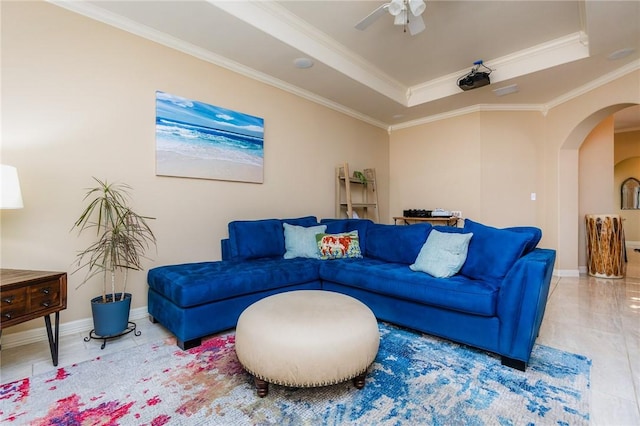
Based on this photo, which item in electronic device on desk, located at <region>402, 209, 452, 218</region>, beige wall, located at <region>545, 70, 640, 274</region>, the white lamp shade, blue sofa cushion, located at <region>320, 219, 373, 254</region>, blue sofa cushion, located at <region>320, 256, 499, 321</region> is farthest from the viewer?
electronic device on desk, located at <region>402, 209, 452, 218</region>

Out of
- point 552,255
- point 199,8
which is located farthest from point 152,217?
point 552,255

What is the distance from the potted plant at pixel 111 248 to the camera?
2.26 m

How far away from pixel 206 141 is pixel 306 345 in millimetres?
2561

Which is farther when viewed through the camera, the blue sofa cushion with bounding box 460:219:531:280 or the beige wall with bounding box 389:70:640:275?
the beige wall with bounding box 389:70:640:275

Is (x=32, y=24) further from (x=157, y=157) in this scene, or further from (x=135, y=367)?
(x=135, y=367)

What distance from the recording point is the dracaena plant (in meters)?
2.43

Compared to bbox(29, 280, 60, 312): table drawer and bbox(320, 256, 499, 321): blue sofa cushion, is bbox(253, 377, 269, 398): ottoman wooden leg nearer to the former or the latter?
bbox(320, 256, 499, 321): blue sofa cushion

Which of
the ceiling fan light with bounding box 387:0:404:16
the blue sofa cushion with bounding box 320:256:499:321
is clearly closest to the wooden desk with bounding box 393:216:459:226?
the blue sofa cushion with bounding box 320:256:499:321

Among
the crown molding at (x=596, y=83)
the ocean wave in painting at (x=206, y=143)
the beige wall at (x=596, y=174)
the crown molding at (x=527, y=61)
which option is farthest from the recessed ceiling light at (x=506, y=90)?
the ocean wave in painting at (x=206, y=143)

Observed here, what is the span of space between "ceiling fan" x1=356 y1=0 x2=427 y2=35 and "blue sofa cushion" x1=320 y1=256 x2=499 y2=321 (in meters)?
2.15

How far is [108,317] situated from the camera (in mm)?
2240

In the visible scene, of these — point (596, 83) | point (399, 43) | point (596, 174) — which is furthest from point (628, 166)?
point (399, 43)

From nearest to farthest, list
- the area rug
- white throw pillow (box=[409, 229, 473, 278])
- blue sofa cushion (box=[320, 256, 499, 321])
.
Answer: the area rug < blue sofa cushion (box=[320, 256, 499, 321]) < white throw pillow (box=[409, 229, 473, 278])

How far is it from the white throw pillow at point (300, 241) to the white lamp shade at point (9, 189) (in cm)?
221
